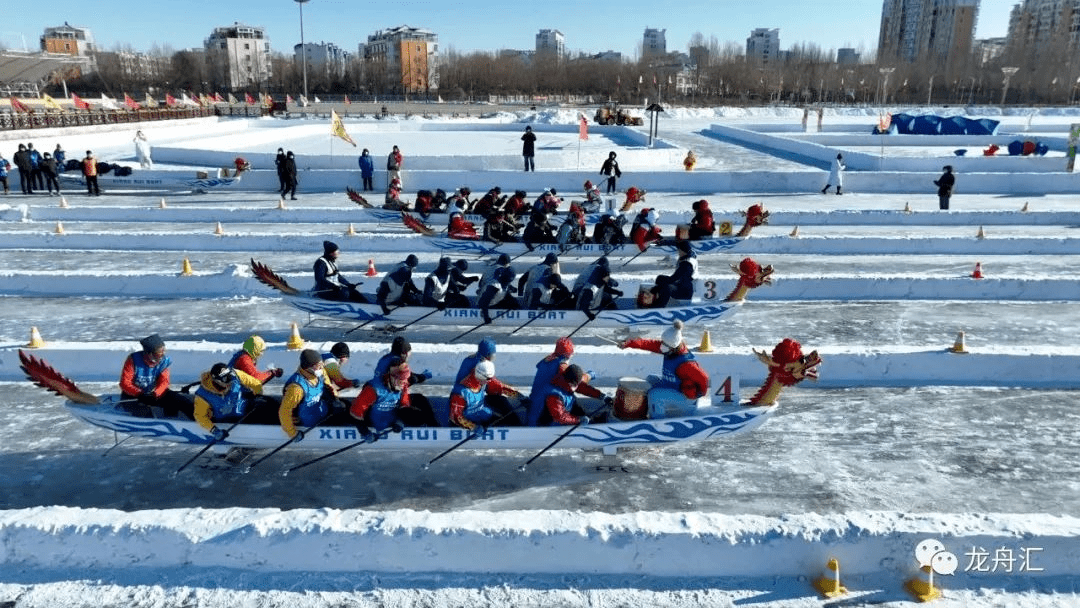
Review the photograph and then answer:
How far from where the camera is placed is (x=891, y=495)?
22.1ft

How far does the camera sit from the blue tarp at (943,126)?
4356cm

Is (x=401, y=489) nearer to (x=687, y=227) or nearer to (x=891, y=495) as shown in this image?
(x=891, y=495)

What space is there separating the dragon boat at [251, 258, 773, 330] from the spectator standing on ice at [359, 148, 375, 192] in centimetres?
1370

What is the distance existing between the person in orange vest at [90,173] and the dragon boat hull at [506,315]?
17.3 meters

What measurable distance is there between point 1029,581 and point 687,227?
1156 cm

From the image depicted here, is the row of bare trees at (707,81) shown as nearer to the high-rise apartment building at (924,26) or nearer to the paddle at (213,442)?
the high-rise apartment building at (924,26)

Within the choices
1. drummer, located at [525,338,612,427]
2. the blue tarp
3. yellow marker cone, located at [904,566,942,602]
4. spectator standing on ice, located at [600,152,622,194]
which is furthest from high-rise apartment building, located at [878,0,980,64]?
yellow marker cone, located at [904,566,942,602]

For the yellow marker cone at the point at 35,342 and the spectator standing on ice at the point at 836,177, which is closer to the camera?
the yellow marker cone at the point at 35,342

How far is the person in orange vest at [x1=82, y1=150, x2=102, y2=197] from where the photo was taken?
78.8 feet

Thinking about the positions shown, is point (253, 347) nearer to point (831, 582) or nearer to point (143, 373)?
point (143, 373)

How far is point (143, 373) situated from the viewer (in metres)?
7.20

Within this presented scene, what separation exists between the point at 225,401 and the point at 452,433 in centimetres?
222

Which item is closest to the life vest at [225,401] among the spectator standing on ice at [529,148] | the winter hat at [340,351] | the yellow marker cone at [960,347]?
the winter hat at [340,351]

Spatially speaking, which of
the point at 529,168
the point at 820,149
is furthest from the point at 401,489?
the point at 820,149
